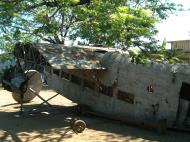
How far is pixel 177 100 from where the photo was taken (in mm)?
19828

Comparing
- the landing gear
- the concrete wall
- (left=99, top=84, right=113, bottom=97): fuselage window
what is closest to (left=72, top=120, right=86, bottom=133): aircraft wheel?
the landing gear

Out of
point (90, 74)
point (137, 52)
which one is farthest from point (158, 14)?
point (137, 52)

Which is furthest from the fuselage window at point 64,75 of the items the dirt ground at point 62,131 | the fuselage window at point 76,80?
the dirt ground at point 62,131

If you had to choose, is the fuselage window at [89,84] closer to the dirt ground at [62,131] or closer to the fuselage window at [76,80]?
the fuselage window at [76,80]

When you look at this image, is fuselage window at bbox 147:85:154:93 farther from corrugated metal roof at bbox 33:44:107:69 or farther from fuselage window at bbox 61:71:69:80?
fuselage window at bbox 61:71:69:80

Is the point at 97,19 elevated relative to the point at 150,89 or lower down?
elevated

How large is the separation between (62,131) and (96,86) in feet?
15.7

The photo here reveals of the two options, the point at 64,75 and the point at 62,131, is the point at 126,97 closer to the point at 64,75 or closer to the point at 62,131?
the point at 62,131

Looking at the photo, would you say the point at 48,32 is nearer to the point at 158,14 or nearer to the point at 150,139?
the point at 158,14

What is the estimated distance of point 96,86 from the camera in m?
24.0

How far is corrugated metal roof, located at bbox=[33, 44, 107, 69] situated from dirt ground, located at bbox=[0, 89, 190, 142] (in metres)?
3.11

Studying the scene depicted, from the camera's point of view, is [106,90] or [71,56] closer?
[71,56]

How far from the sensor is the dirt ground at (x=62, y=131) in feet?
60.4

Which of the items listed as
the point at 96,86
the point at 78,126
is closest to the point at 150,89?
the point at 96,86
